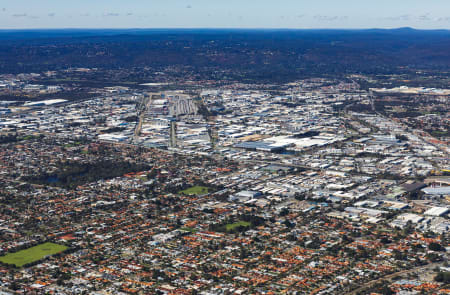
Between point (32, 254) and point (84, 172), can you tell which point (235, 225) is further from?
point (84, 172)

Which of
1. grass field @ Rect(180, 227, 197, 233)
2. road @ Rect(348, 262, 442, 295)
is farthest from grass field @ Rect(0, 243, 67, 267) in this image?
road @ Rect(348, 262, 442, 295)

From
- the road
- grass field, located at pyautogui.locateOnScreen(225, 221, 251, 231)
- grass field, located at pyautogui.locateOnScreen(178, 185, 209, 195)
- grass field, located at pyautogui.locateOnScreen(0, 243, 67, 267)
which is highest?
the road

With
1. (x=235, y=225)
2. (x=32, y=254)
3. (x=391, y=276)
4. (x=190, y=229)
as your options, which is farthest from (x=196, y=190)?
(x=391, y=276)

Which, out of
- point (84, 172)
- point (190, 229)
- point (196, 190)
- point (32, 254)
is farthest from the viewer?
point (84, 172)

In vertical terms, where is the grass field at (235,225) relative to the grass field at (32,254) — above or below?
above

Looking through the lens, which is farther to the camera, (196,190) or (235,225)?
(196,190)

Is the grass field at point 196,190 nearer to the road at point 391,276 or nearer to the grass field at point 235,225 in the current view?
the grass field at point 235,225

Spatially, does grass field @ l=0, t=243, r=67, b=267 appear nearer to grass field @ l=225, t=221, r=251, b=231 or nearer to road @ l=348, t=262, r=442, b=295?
grass field @ l=225, t=221, r=251, b=231

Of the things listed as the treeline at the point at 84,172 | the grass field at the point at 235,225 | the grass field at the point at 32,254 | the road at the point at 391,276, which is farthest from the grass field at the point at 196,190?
the road at the point at 391,276
